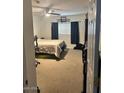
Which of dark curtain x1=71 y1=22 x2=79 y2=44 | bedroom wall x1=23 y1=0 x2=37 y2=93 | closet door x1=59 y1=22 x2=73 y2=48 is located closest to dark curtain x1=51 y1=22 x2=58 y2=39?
closet door x1=59 y1=22 x2=73 y2=48

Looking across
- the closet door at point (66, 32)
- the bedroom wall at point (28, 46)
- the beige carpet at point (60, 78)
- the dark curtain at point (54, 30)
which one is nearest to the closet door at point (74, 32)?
the closet door at point (66, 32)

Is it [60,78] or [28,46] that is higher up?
[28,46]

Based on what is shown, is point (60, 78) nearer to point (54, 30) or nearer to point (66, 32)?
point (66, 32)

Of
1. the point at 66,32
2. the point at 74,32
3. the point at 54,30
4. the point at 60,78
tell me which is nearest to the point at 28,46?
the point at 60,78

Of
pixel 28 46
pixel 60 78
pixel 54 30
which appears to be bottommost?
pixel 60 78

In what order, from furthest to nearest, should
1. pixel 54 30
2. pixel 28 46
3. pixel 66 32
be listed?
pixel 54 30, pixel 66 32, pixel 28 46

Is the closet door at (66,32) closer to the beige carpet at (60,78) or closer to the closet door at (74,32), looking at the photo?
the closet door at (74,32)

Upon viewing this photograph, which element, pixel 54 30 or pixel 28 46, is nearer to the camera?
pixel 28 46
